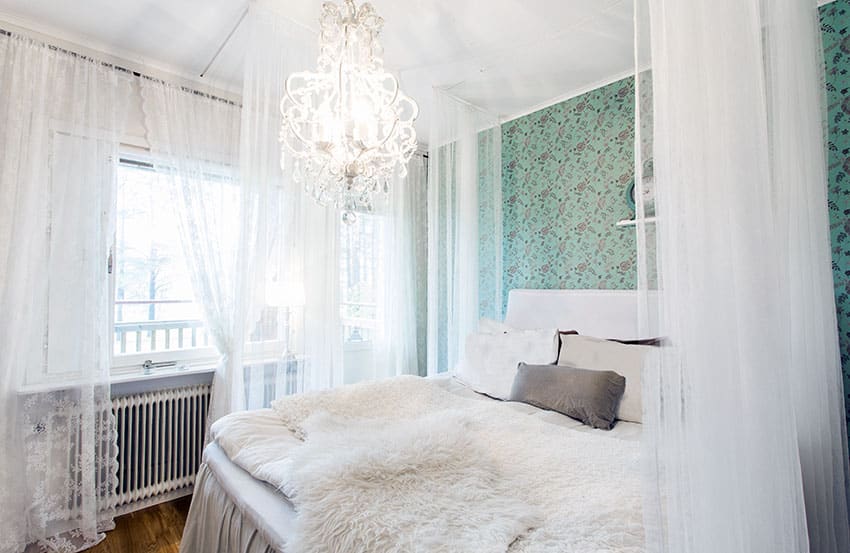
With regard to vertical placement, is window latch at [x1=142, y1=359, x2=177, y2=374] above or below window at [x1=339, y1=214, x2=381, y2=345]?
below

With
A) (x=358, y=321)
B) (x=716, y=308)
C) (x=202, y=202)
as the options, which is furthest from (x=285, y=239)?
(x=716, y=308)

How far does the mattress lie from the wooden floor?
695 mm

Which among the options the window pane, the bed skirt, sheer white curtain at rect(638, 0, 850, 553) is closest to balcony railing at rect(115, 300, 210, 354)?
the window pane

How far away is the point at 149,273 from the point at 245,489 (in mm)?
2021

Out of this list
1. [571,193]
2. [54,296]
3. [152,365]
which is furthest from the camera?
[571,193]

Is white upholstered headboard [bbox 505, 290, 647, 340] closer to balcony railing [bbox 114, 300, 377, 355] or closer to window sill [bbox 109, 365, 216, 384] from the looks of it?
balcony railing [bbox 114, 300, 377, 355]

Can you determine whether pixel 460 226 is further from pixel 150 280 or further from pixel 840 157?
pixel 150 280

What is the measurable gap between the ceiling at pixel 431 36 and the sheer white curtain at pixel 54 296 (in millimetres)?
232

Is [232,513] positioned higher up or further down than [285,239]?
further down

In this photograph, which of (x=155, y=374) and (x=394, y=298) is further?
(x=394, y=298)

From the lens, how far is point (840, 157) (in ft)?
6.26

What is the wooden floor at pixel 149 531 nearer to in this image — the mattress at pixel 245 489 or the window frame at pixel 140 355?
the mattress at pixel 245 489

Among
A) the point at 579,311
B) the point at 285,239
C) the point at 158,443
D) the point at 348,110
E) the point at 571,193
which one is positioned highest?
the point at 348,110

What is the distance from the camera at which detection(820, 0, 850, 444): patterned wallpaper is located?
1.89 metres
